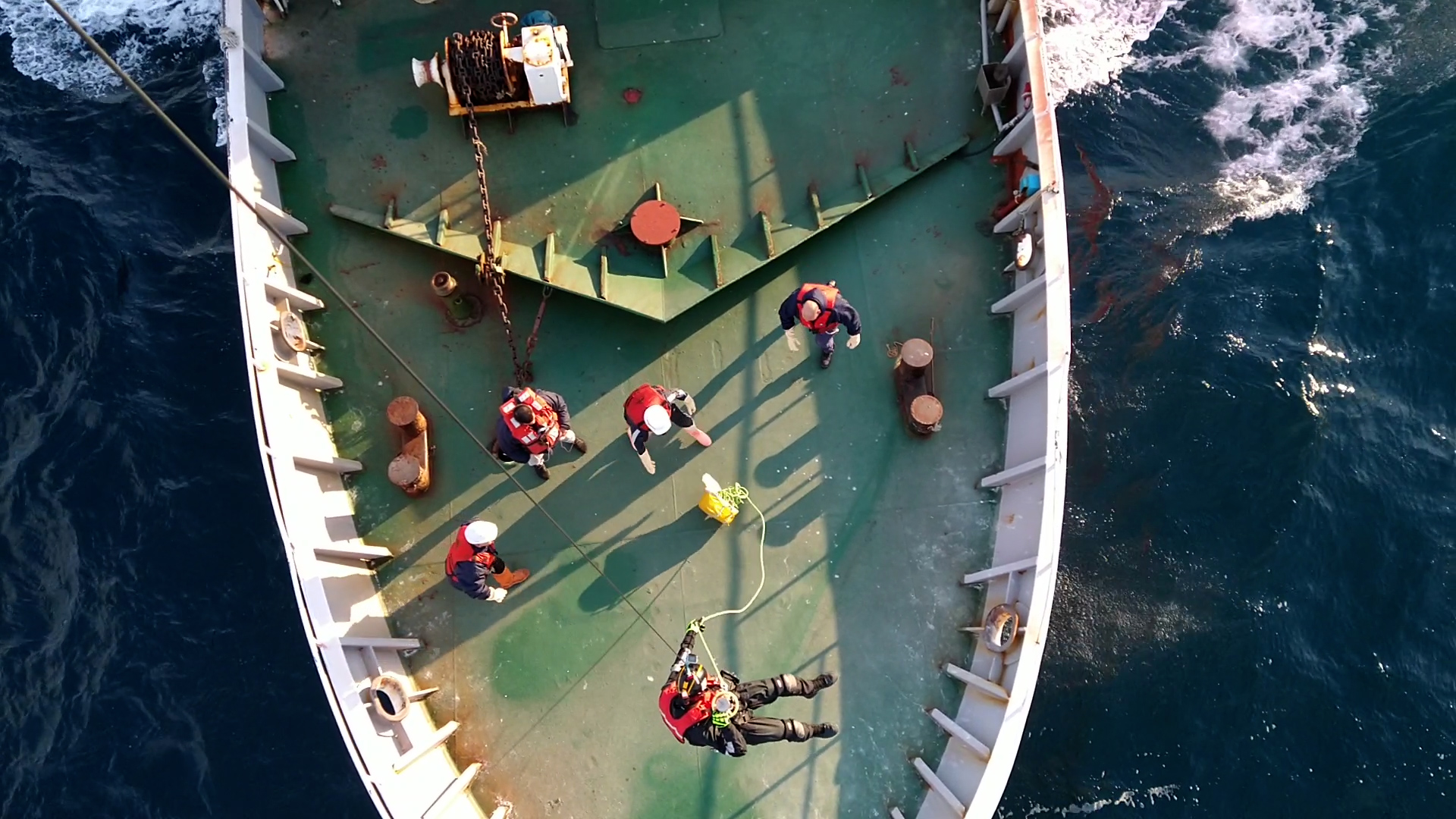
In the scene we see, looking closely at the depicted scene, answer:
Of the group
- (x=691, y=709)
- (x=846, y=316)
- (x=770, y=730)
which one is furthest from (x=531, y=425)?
(x=770, y=730)

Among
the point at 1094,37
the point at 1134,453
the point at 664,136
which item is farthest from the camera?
the point at 1094,37

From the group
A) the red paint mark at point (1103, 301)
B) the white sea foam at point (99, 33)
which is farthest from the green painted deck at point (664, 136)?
the white sea foam at point (99, 33)

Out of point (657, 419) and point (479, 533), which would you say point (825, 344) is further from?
point (479, 533)

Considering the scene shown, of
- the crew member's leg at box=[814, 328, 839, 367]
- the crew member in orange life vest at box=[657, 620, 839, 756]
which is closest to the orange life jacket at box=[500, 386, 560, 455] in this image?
the crew member in orange life vest at box=[657, 620, 839, 756]

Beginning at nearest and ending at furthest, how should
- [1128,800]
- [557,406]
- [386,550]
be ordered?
[557,406] < [386,550] < [1128,800]

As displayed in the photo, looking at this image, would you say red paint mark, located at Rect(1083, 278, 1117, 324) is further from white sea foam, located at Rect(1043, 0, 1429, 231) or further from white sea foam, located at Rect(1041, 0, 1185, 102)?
white sea foam, located at Rect(1041, 0, 1185, 102)

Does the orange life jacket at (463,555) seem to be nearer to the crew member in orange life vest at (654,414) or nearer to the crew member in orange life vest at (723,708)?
the crew member in orange life vest at (654,414)

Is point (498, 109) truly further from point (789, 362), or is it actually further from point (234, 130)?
point (789, 362)

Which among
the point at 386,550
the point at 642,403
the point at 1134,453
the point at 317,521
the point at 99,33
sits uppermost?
the point at 99,33

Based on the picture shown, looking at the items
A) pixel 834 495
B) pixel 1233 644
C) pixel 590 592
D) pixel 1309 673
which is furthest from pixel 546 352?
pixel 1309 673
